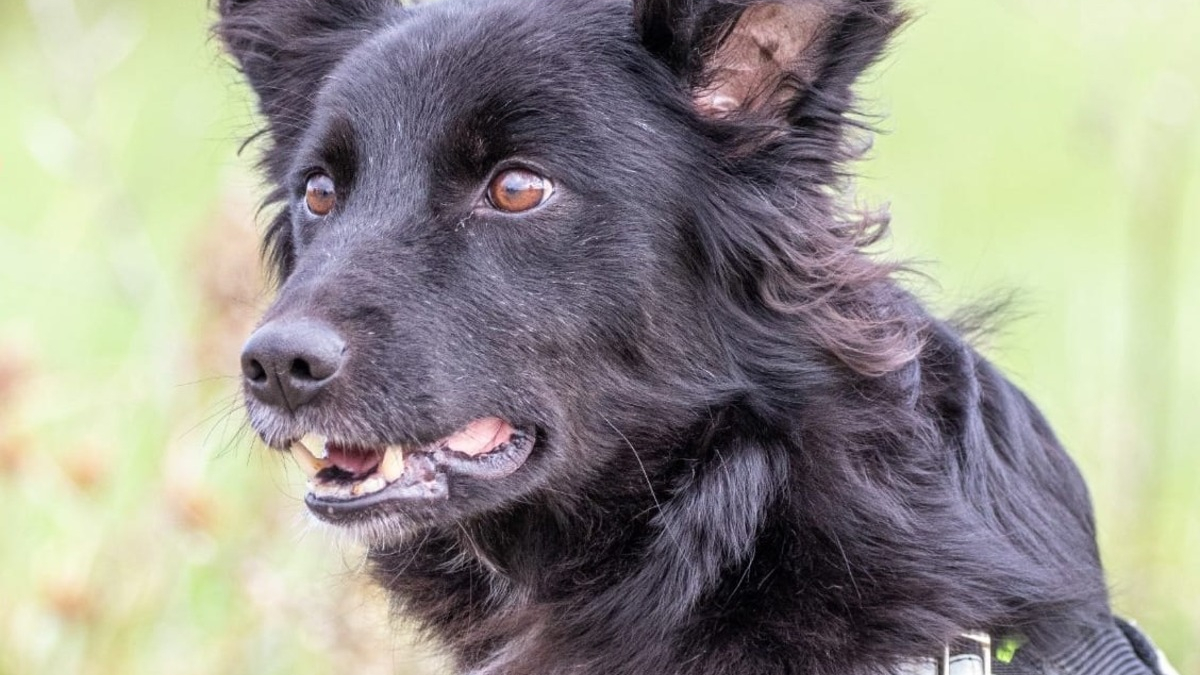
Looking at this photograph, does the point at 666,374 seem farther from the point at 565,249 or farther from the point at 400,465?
the point at 400,465

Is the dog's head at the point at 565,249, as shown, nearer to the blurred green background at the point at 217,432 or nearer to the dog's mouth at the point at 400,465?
the dog's mouth at the point at 400,465

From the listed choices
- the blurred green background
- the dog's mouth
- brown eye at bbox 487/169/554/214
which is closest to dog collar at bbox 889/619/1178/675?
the blurred green background

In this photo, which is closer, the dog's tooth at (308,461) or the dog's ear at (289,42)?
the dog's tooth at (308,461)

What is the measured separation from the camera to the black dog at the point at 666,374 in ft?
10.9

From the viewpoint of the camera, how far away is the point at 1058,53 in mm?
15672

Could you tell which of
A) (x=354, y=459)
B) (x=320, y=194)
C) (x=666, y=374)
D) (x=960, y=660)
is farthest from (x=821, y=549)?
(x=320, y=194)

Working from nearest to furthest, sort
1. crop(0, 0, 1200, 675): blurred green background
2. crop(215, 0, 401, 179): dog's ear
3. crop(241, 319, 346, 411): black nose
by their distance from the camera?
crop(241, 319, 346, 411): black nose, crop(215, 0, 401, 179): dog's ear, crop(0, 0, 1200, 675): blurred green background

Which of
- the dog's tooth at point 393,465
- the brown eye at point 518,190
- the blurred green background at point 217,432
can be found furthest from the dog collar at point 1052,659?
the brown eye at point 518,190

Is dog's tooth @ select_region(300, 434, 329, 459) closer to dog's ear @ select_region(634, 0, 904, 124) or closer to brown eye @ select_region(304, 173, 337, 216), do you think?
brown eye @ select_region(304, 173, 337, 216)

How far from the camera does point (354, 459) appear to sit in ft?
11.5

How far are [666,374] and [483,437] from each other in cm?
49

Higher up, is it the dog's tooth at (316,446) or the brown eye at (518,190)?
the brown eye at (518,190)

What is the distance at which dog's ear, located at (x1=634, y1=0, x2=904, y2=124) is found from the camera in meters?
3.34

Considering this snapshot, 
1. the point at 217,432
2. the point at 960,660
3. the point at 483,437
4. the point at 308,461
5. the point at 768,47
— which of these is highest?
the point at 768,47
